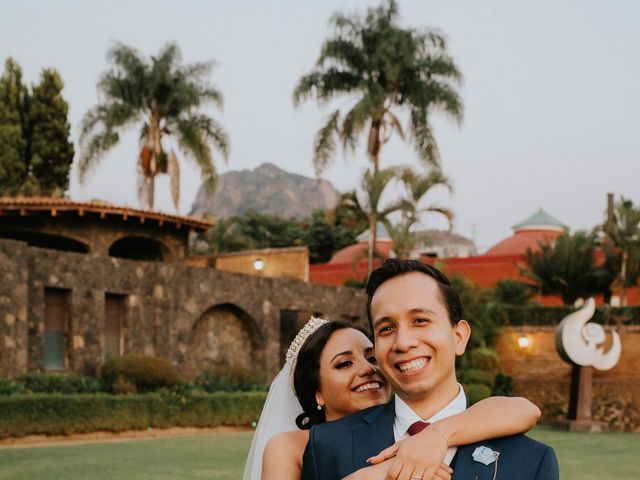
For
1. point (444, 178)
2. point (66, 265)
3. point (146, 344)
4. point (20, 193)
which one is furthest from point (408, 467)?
point (20, 193)

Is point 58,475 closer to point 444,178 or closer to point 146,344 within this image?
point 146,344

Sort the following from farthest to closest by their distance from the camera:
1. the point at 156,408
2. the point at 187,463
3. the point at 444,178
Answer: the point at 444,178 < the point at 156,408 < the point at 187,463

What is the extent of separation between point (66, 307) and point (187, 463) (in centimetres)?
Answer: 1059

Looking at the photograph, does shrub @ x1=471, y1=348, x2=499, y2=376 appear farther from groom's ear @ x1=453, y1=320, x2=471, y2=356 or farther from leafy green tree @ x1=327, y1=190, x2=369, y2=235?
groom's ear @ x1=453, y1=320, x2=471, y2=356

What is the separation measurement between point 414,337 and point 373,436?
1.11 ft

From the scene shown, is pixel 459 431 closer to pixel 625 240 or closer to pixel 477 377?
pixel 477 377

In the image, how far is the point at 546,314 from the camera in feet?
108

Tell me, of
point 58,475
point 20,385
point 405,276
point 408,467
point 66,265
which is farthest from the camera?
point 66,265

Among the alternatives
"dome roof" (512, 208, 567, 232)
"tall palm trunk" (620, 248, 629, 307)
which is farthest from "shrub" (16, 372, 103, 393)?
"dome roof" (512, 208, 567, 232)

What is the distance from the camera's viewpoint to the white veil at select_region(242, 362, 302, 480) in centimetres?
466

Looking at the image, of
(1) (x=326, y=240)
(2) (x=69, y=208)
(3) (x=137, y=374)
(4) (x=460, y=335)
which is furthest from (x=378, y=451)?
(1) (x=326, y=240)

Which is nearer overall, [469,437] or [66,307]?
[469,437]

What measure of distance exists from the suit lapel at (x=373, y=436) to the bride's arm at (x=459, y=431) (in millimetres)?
90

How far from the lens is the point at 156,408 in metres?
21.8
